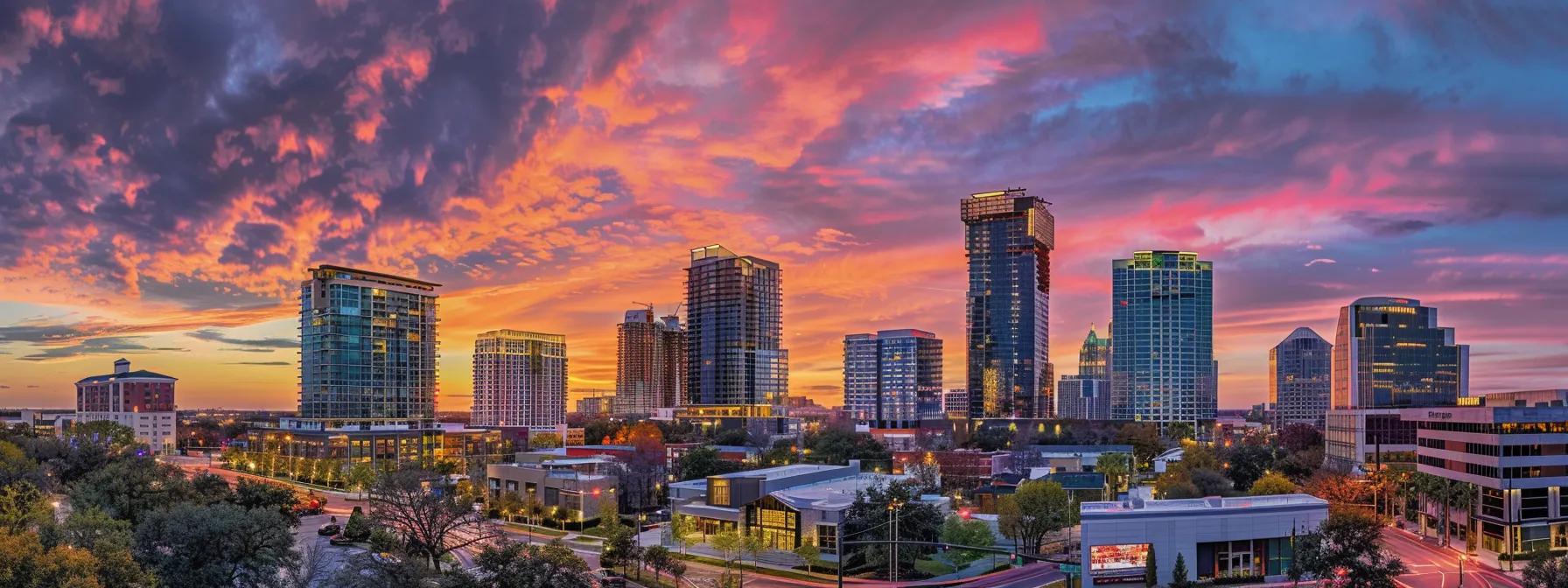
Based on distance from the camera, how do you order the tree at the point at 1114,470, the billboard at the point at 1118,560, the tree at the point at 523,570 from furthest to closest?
1. the tree at the point at 1114,470
2. the billboard at the point at 1118,560
3. the tree at the point at 523,570

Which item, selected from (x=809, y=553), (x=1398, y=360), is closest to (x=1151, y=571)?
(x=809, y=553)

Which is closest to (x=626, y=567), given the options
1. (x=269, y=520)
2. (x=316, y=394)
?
(x=269, y=520)

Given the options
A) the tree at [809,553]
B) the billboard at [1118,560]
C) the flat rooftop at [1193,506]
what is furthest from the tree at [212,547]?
the flat rooftop at [1193,506]

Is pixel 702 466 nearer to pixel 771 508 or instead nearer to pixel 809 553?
pixel 771 508

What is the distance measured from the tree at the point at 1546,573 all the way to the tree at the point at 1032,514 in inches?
1180

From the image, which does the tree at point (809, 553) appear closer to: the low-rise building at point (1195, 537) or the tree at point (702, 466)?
the low-rise building at point (1195, 537)

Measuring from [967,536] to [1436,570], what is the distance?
31.9 m

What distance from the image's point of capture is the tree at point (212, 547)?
49.8 meters

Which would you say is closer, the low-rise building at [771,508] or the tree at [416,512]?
the tree at [416,512]

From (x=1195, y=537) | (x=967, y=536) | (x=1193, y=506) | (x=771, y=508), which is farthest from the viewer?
(x=771, y=508)

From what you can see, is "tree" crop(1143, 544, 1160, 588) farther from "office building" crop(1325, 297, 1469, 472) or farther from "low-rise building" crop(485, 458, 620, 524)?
"office building" crop(1325, 297, 1469, 472)

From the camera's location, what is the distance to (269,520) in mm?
52375

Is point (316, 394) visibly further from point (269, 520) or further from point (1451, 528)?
point (1451, 528)

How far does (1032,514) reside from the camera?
235ft
